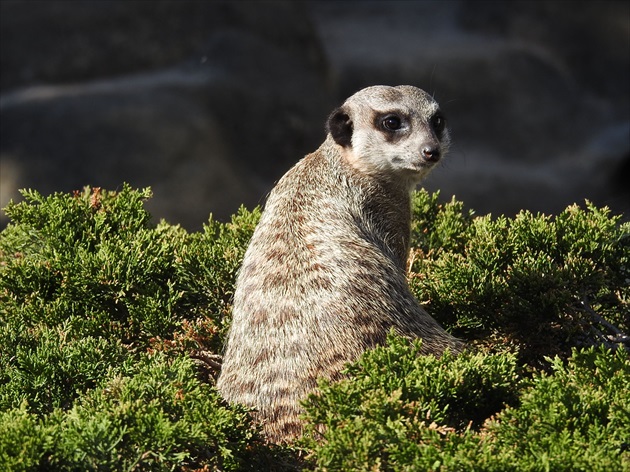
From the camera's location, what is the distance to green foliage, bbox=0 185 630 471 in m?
3.00

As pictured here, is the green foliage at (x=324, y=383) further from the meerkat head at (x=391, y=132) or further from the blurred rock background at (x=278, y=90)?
the blurred rock background at (x=278, y=90)

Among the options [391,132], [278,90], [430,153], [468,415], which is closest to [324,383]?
[468,415]

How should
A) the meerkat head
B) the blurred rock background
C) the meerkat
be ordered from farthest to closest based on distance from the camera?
the blurred rock background
the meerkat head
the meerkat

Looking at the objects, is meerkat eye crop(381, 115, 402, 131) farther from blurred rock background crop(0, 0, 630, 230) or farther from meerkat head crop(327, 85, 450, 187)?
blurred rock background crop(0, 0, 630, 230)

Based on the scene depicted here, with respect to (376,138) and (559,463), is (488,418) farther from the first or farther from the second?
(376,138)

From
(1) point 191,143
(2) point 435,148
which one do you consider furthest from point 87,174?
(2) point 435,148

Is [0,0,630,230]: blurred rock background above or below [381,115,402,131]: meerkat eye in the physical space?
above

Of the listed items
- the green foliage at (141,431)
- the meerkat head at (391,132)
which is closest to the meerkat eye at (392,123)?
the meerkat head at (391,132)

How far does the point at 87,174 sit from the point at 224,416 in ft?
23.2

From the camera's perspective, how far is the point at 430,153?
447cm

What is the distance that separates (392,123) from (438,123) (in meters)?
0.29

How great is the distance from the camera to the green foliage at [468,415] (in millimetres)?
2865

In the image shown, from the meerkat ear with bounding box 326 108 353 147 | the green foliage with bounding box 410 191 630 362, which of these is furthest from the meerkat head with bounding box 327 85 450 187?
the green foliage with bounding box 410 191 630 362

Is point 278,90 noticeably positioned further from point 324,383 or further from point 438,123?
point 324,383
